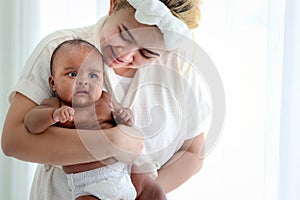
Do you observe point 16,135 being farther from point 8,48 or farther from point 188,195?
point 8,48

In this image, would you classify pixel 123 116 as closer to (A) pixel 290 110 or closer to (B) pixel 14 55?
(A) pixel 290 110

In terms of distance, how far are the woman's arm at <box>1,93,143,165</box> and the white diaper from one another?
28mm

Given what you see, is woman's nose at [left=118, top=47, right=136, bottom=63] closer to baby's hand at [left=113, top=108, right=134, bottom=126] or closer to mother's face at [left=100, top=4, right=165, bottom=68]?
mother's face at [left=100, top=4, right=165, bottom=68]

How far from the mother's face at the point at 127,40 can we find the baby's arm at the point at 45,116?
0.62 ft

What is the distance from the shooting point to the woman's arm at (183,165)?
1252 millimetres

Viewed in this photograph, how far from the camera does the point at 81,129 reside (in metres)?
1.09

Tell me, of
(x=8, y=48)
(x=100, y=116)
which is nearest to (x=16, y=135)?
(x=100, y=116)

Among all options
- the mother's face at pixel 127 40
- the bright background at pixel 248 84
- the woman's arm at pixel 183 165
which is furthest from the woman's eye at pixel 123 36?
the bright background at pixel 248 84

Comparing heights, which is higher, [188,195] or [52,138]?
[52,138]

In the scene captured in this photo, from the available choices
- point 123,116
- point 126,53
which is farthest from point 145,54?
point 123,116

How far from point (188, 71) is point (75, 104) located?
13.4 inches

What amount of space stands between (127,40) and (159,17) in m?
0.10

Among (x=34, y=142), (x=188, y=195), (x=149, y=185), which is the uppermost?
(x=34, y=142)

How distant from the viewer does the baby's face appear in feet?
3.60
